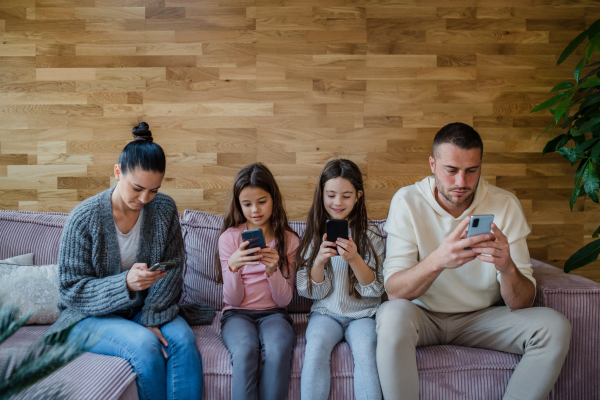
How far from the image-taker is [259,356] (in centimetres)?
147

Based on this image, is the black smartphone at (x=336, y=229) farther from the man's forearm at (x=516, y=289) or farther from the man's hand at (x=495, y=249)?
the man's forearm at (x=516, y=289)

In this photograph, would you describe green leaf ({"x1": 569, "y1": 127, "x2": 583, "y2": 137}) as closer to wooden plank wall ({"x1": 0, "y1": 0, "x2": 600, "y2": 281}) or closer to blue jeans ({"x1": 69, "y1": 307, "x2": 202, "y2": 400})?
wooden plank wall ({"x1": 0, "y1": 0, "x2": 600, "y2": 281})

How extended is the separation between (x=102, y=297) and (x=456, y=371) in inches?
51.5

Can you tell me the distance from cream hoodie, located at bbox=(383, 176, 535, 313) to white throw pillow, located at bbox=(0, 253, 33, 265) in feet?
5.21

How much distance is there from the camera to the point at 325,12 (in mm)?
2338

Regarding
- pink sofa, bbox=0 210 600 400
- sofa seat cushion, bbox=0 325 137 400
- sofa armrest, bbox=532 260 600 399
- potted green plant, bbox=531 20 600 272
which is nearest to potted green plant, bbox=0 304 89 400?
sofa seat cushion, bbox=0 325 137 400

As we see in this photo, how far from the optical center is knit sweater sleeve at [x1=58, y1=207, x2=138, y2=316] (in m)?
1.49

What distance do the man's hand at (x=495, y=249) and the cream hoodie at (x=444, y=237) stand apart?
0.67 ft

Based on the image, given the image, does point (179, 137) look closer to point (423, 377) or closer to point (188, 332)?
point (188, 332)

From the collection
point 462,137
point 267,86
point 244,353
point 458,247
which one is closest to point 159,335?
point 244,353

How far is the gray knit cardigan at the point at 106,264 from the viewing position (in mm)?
1504

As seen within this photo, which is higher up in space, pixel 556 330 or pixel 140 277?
pixel 140 277

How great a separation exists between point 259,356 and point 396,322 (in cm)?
51

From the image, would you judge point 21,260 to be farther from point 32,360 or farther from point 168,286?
point 32,360
